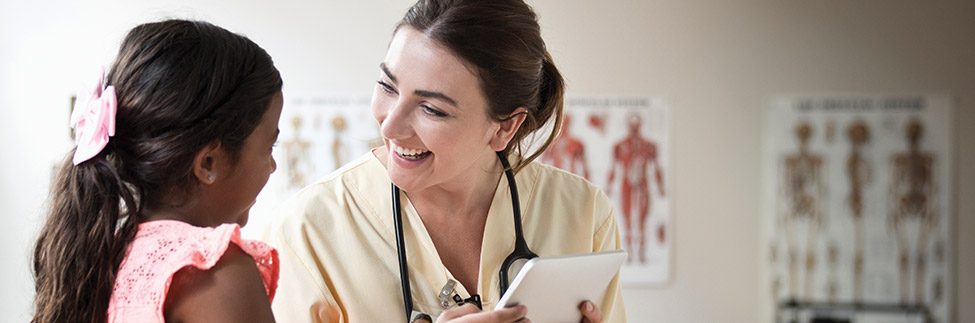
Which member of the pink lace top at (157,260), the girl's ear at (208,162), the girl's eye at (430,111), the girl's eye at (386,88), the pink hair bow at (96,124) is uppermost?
the girl's eye at (386,88)

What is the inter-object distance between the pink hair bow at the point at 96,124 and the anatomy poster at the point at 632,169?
2781 millimetres

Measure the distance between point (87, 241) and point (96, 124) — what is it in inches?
6.3

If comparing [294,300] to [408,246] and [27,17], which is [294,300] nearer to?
[408,246]

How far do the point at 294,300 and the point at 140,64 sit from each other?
0.63 metres

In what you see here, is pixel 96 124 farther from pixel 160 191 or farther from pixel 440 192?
pixel 440 192

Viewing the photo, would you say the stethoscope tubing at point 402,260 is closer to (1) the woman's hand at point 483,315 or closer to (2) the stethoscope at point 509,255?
(2) the stethoscope at point 509,255

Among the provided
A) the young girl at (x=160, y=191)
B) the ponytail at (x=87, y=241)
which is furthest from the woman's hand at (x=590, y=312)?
the ponytail at (x=87, y=241)

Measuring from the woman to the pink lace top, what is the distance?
1.57 ft

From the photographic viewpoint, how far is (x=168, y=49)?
1146mm

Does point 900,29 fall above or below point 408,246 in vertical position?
above

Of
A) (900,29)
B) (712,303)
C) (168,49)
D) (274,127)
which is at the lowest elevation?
(712,303)

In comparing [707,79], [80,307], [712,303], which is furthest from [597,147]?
[80,307]

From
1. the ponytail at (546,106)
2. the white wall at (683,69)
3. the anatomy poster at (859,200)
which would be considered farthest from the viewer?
the anatomy poster at (859,200)

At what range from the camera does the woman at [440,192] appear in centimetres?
156
